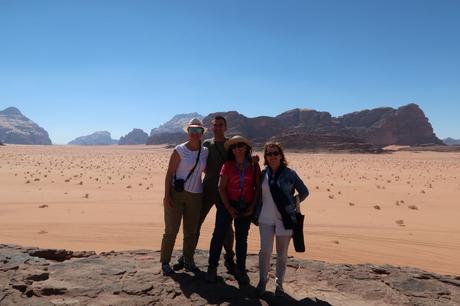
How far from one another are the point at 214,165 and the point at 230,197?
1.88 ft

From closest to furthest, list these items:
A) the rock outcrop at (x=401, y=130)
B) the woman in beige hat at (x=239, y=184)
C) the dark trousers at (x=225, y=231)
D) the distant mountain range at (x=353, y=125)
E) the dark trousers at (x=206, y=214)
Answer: the woman in beige hat at (x=239, y=184) → the dark trousers at (x=225, y=231) → the dark trousers at (x=206, y=214) → the distant mountain range at (x=353, y=125) → the rock outcrop at (x=401, y=130)

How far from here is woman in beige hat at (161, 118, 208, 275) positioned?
17.1 feet

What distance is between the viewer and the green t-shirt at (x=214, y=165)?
5.29 meters

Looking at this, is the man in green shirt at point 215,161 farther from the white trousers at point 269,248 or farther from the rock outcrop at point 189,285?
the rock outcrop at point 189,285

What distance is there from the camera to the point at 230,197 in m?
4.89

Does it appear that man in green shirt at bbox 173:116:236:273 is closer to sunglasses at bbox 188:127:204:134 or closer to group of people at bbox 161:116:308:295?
group of people at bbox 161:116:308:295

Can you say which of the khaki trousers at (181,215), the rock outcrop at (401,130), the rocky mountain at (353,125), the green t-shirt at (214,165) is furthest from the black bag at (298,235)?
the rock outcrop at (401,130)

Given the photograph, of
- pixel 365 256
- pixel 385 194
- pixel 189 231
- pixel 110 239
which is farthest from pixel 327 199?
pixel 189 231

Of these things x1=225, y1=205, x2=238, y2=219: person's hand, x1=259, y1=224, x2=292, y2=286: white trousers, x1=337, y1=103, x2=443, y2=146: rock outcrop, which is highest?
x1=337, y1=103, x2=443, y2=146: rock outcrop

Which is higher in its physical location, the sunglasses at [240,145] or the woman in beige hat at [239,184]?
the sunglasses at [240,145]

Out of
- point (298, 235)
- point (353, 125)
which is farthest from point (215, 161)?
point (353, 125)

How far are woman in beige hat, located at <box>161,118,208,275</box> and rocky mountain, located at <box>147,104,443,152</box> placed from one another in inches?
4251

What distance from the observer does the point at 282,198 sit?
15.3ft

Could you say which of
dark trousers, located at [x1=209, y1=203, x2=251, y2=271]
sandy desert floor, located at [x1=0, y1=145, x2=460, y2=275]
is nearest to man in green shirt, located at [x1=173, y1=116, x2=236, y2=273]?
dark trousers, located at [x1=209, y1=203, x2=251, y2=271]
